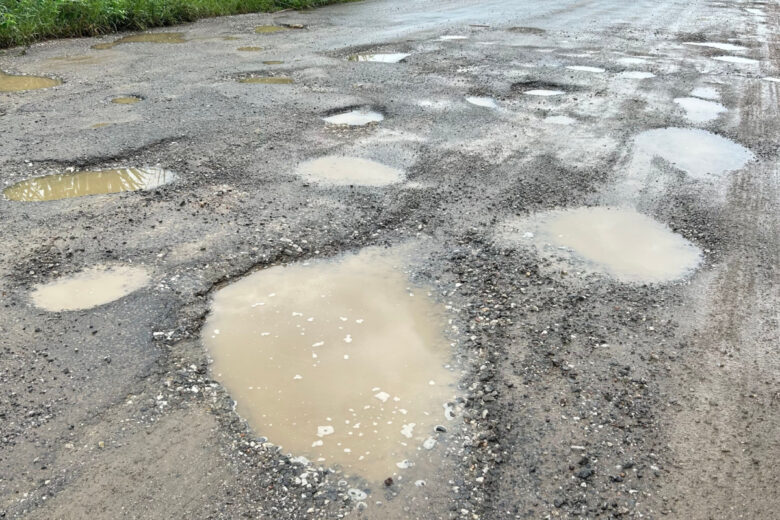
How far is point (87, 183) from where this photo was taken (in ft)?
18.6

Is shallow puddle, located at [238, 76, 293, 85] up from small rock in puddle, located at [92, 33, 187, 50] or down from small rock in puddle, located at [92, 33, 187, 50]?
down

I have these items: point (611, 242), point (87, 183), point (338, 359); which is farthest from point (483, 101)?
point (338, 359)

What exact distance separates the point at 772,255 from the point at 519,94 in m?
4.32

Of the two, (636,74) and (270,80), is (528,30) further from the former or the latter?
(270,80)

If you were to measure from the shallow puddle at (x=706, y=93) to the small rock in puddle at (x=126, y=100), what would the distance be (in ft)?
22.8

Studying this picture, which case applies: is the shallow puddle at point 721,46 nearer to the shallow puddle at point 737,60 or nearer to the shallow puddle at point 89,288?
the shallow puddle at point 737,60

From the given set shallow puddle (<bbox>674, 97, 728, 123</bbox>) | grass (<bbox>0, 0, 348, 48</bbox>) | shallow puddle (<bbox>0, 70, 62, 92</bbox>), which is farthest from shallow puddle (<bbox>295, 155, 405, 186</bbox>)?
grass (<bbox>0, 0, 348, 48</bbox>)

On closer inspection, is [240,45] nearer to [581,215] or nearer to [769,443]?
[581,215]

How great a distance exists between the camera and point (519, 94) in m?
8.45

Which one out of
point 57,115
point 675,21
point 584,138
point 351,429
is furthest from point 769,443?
point 675,21

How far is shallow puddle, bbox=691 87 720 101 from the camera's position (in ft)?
27.8

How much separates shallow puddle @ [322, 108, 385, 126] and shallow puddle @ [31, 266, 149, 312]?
352 cm

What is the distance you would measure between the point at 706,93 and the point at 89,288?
785 cm

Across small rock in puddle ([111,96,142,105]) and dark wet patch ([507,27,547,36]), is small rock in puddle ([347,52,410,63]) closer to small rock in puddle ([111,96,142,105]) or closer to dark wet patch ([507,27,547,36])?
dark wet patch ([507,27,547,36])
